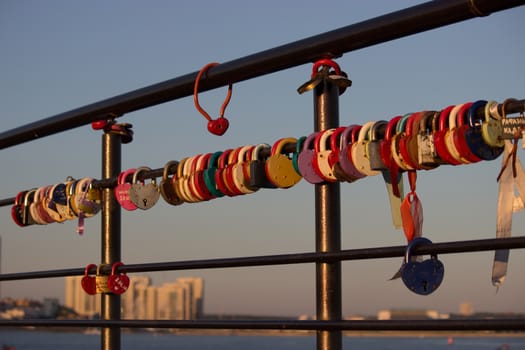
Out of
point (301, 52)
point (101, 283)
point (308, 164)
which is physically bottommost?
point (101, 283)

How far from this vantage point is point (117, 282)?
2.71m

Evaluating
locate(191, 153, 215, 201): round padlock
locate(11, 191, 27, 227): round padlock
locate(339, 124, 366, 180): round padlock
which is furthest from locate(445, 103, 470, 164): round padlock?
locate(11, 191, 27, 227): round padlock

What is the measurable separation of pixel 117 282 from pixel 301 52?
1047 millimetres

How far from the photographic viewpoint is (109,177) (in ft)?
9.50

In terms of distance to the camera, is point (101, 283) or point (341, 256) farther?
point (101, 283)

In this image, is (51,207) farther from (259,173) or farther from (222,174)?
(259,173)

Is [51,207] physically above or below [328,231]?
above

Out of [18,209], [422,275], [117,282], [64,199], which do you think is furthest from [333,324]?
[18,209]

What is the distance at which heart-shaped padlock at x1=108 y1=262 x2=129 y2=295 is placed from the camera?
2707mm

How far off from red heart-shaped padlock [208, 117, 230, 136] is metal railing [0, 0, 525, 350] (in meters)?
0.09

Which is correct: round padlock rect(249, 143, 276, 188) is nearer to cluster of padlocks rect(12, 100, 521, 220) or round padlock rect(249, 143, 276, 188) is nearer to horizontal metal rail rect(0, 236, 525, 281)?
cluster of padlocks rect(12, 100, 521, 220)

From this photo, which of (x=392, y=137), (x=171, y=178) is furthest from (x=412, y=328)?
(x=171, y=178)

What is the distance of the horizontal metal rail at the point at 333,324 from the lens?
5.22 ft

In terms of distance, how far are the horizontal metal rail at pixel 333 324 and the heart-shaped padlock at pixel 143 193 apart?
335 millimetres
